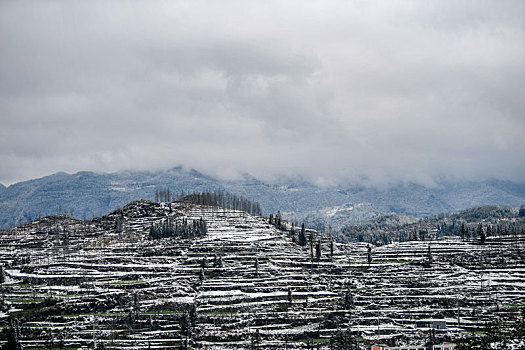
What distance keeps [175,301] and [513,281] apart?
9720cm

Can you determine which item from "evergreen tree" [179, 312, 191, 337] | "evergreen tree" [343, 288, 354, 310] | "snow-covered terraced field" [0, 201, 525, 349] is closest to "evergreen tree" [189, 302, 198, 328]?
"snow-covered terraced field" [0, 201, 525, 349]

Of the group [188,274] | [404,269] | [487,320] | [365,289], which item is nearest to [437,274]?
[404,269]

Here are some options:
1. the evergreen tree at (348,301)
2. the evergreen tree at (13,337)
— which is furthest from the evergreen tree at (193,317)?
the evergreen tree at (348,301)

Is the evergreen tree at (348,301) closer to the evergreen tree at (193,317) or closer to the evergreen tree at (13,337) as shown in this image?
the evergreen tree at (193,317)

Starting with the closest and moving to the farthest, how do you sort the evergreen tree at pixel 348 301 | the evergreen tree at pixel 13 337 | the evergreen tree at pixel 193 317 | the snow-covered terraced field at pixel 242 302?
the evergreen tree at pixel 13 337 < the snow-covered terraced field at pixel 242 302 < the evergreen tree at pixel 193 317 < the evergreen tree at pixel 348 301

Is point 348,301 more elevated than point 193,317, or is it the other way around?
point 348,301

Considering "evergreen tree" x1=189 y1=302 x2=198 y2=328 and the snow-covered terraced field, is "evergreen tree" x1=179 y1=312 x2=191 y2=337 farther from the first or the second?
"evergreen tree" x1=189 y1=302 x2=198 y2=328

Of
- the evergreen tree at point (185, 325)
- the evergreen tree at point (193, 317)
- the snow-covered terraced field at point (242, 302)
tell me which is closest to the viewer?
the evergreen tree at point (185, 325)

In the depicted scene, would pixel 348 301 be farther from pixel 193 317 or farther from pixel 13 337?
pixel 13 337

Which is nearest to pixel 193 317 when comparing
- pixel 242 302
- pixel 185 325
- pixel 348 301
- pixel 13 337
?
pixel 185 325

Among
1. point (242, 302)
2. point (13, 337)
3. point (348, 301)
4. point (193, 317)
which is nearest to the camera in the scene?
point (13, 337)

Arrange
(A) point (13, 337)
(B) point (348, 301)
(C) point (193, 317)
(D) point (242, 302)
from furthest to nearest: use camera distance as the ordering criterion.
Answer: (D) point (242, 302) → (B) point (348, 301) → (C) point (193, 317) → (A) point (13, 337)

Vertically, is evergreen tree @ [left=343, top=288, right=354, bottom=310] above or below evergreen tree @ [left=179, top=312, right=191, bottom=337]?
above

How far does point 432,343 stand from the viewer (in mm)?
133375
